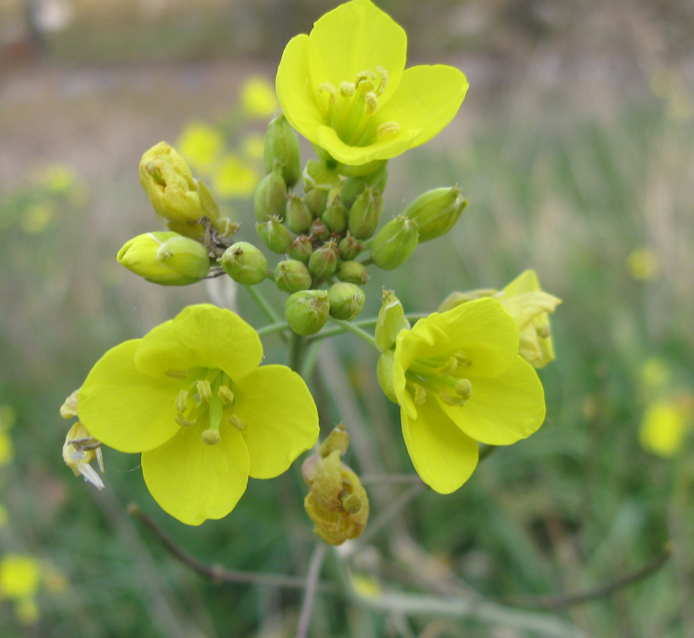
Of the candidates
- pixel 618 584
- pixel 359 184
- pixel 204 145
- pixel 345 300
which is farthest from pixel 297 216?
pixel 204 145

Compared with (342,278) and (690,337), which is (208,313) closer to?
(342,278)

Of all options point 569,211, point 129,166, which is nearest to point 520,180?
point 569,211

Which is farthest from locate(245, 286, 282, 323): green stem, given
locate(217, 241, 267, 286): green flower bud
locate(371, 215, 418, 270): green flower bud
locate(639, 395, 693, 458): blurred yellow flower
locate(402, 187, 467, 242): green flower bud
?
locate(639, 395, 693, 458): blurred yellow flower

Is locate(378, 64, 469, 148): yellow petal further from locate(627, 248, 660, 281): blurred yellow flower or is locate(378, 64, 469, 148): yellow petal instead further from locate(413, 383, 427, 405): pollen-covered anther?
locate(627, 248, 660, 281): blurred yellow flower

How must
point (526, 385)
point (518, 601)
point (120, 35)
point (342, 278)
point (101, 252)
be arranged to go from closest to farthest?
point (526, 385)
point (342, 278)
point (518, 601)
point (101, 252)
point (120, 35)

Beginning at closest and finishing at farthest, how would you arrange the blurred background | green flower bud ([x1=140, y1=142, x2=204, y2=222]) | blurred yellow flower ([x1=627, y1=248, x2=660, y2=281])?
1. green flower bud ([x1=140, y1=142, x2=204, y2=222])
2. the blurred background
3. blurred yellow flower ([x1=627, y1=248, x2=660, y2=281])

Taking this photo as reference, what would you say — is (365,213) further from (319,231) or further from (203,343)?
(203,343)

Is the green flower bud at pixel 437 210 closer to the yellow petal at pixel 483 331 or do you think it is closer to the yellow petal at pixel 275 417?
the yellow petal at pixel 483 331

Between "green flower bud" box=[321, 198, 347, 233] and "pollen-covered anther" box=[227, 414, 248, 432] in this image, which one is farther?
"green flower bud" box=[321, 198, 347, 233]
